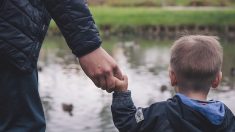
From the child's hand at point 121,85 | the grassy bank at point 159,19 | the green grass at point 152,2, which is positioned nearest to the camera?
the child's hand at point 121,85

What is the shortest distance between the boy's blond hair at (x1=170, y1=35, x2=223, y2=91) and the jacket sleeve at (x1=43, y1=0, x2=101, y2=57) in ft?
1.68

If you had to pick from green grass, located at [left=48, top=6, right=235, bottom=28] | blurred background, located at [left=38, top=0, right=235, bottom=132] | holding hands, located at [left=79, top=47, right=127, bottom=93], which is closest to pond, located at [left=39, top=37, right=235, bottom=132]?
blurred background, located at [left=38, top=0, right=235, bottom=132]

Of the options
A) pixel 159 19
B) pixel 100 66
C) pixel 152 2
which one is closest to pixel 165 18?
pixel 159 19

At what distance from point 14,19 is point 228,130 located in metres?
1.17

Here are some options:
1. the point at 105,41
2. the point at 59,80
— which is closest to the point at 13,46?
the point at 59,80

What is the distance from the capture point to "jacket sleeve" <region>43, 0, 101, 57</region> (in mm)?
2477

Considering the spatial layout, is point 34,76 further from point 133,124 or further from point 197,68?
point 197,68

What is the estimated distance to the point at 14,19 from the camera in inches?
97.0

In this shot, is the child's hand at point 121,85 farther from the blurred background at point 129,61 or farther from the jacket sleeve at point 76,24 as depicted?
the blurred background at point 129,61

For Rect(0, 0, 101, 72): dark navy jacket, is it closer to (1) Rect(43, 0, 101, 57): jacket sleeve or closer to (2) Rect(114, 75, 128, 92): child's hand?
(1) Rect(43, 0, 101, 57): jacket sleeve

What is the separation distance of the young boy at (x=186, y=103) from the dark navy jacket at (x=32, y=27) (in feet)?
1.07

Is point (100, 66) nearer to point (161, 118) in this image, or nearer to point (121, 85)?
point (121, 85)

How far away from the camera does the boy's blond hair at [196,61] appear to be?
280cm

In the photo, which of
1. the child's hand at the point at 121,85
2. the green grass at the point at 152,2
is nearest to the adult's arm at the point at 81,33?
the child's hand at the point at 121,85
